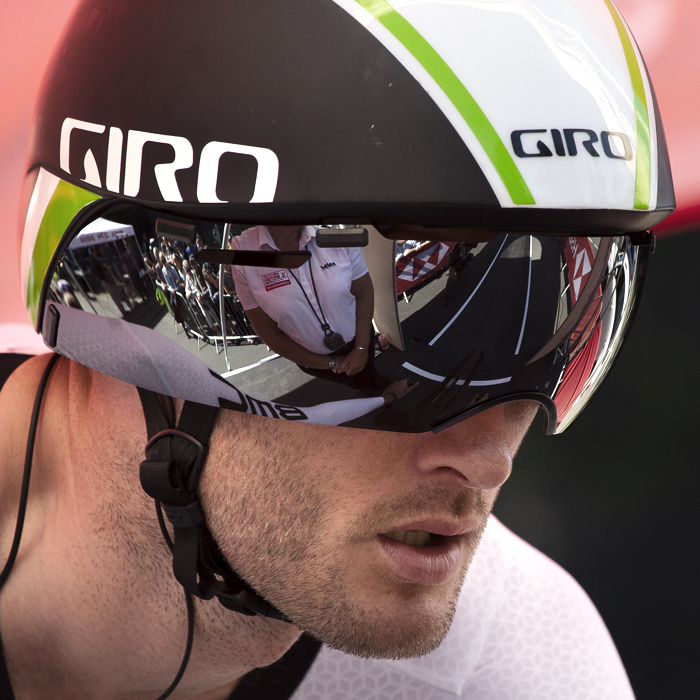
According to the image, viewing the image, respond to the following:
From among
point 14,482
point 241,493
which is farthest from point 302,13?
point 14,482

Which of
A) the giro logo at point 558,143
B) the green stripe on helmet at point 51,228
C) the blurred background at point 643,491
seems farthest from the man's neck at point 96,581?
the blurred background at point 643,491

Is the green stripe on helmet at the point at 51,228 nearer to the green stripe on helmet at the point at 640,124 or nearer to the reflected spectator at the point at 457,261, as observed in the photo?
the reflected spectator at the point at 457,261

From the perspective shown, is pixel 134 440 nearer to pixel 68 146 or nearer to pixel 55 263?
pixel 55 263

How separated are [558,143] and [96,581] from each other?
84cm

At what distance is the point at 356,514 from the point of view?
2.77 ft

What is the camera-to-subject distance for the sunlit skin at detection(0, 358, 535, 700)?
2.75 feet

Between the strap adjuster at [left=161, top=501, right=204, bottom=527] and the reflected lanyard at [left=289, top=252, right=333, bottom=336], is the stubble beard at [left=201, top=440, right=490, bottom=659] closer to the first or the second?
the strap adjuster at [left=161, top=501, right=204, bottom=527]

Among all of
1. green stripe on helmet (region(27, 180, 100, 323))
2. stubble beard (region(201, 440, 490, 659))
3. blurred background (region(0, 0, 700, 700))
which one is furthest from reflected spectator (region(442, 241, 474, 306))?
blurred background (region(0, 0, 700, 700))

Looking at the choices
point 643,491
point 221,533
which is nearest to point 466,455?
point 221,533

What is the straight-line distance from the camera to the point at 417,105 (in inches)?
25.6

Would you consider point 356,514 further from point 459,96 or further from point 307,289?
point 459,96

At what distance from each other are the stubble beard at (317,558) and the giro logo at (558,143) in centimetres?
40

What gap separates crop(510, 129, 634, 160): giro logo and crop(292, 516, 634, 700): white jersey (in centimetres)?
105

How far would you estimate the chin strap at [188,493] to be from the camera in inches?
34.2
